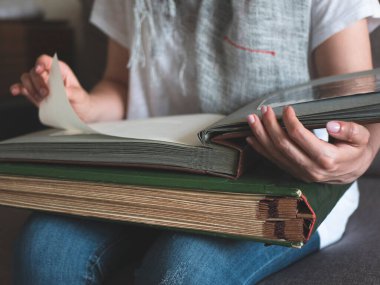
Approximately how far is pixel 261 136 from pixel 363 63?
0.30 meters

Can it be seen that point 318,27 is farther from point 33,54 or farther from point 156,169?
point 33,54

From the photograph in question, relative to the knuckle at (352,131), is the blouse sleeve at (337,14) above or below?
above

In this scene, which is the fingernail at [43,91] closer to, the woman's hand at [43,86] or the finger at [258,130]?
the woman's hand at [43,86]

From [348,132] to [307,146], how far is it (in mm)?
37

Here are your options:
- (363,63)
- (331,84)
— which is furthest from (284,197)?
(363,63)

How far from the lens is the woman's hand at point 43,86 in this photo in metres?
0.69

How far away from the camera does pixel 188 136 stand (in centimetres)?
49

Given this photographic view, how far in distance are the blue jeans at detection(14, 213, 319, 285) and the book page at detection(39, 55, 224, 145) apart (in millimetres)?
119

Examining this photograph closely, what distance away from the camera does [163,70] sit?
2.75 ft

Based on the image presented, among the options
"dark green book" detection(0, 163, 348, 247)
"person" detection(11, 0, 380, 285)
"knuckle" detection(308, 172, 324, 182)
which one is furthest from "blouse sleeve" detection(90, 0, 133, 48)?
"knuckle" detection(308, 172, 324, 182)

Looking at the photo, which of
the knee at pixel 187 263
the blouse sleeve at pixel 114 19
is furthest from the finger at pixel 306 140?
the blouse sleeve at pixel 114 19

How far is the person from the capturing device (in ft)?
1.52

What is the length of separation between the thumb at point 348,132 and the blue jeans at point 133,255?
190mm

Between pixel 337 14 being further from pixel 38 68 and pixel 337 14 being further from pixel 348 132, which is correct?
pixel 38 68
